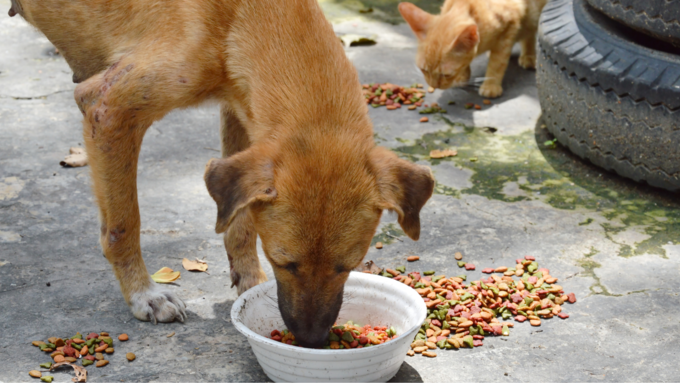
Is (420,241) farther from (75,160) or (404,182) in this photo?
(75,160)

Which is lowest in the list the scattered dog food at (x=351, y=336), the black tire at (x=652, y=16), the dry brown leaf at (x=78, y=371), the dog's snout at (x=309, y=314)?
the dry brown leaf at (x=78, y=371)

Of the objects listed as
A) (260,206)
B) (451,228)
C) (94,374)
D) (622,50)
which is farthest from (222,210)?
(622,50)

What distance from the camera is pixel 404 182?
308 cm

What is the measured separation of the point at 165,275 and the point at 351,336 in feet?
4.33

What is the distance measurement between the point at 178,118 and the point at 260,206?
3.62m

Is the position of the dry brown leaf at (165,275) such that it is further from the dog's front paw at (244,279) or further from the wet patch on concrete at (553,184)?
the wet patch on concrete at (553,184)

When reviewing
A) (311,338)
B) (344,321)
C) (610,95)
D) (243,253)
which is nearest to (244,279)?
(243,253)

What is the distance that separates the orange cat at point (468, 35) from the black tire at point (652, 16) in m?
1.75

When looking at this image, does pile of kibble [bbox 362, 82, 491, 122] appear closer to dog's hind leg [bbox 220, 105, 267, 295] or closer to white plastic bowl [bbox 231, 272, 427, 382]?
dog's hind leg [bbox 220, 105, 267, 295]

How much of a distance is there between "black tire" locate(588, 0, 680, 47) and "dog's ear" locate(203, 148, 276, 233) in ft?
10.6

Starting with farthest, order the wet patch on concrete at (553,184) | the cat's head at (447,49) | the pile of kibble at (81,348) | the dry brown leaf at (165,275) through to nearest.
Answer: the cat's head at (447,49)
the wet patch on concrete at (553,184)
the dry brown leaf at (165,275)
the pile of kibble at (81,348)

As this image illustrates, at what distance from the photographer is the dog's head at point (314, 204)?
287 cm

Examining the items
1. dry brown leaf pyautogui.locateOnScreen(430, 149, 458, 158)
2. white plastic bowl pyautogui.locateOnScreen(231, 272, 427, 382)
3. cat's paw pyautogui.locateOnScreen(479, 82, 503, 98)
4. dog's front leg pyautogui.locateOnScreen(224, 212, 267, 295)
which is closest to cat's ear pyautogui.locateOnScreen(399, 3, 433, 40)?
cat's paw pyautogui.locateOnScreen(479, 82, 503, 98)

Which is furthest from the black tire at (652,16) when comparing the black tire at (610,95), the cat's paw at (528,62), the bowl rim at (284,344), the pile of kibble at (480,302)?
the bowl rim at (284,344)
